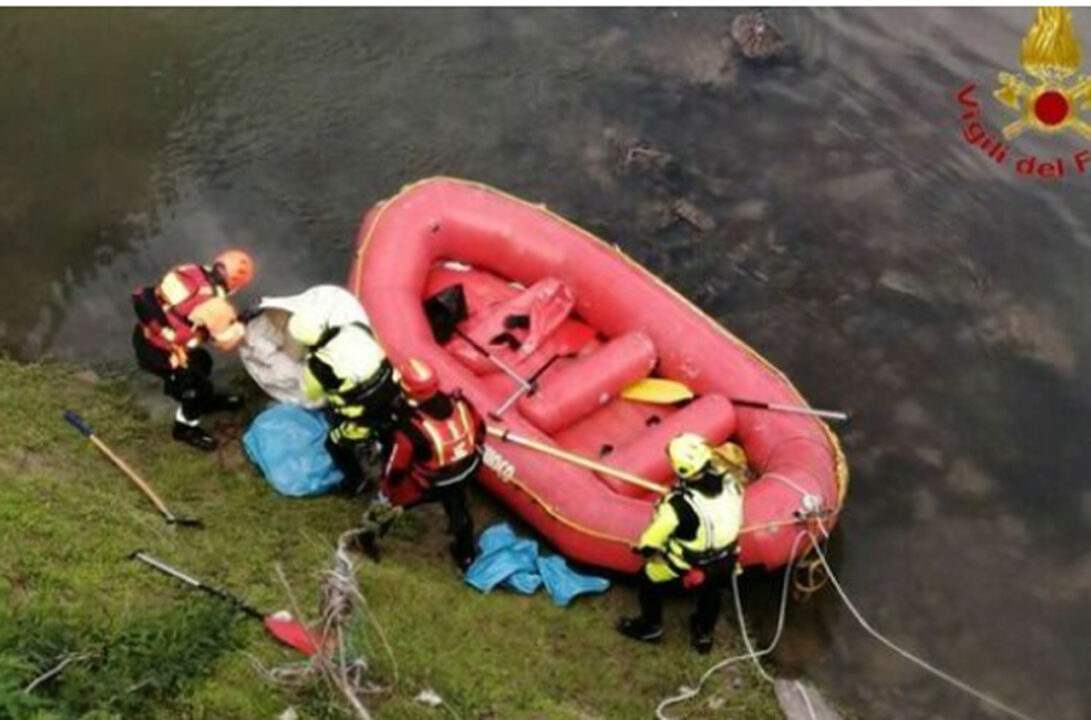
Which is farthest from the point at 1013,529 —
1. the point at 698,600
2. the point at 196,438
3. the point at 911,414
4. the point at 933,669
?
the point at 196,438

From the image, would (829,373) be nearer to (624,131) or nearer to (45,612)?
(624,131)

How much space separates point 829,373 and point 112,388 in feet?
16.5

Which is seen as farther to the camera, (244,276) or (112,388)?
(112,388)

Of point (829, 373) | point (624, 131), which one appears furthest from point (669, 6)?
A: point (829, 373)

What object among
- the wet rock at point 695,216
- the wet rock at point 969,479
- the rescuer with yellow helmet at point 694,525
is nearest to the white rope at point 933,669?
the rescuer with yellow helmet at point 694,525

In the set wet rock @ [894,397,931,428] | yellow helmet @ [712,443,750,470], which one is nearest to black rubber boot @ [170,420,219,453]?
yellow helmet @ [712,443,750,470]

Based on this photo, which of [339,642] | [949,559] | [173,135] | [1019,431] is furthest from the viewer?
[173,135]

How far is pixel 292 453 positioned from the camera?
7.04 metres

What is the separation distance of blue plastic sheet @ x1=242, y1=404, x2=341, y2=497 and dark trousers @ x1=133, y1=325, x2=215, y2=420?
35 cm

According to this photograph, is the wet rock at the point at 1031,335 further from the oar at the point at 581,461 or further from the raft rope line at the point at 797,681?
the oar at the point at 581,461

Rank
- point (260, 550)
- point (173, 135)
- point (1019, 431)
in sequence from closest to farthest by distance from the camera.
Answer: point (260, 550) < point (1019, 431) < point (173, 135)

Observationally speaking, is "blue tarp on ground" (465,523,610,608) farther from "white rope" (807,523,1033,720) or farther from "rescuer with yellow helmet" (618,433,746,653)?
"white rope" (807,523,1033,720)

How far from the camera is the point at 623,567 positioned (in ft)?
22.3

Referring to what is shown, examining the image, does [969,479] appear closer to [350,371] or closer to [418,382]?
[418,382]
